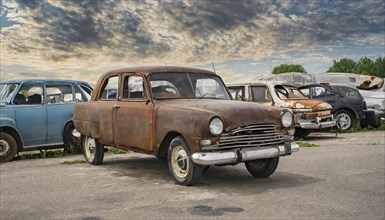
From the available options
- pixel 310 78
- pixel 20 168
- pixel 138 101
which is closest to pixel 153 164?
pixel 138 101

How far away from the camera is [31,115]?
10.3 metres

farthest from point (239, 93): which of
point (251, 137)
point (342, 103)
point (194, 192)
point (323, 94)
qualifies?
point (194, 192)

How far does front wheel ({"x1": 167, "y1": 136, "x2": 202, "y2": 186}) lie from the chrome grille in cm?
38

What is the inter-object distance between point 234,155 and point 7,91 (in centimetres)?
632

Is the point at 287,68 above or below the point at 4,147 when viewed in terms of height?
above

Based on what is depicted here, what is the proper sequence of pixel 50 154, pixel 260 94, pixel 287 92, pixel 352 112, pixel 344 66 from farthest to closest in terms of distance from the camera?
pixel 344 66 → pixel 352 112 → pixel 287 92 → pixel 260 94 → pixel 50 154

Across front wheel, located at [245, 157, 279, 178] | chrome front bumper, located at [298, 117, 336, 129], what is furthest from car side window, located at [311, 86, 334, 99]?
front wheel, located at [245, 157, 279, 178]

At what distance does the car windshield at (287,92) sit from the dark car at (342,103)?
1867mm

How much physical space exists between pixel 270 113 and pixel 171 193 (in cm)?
189

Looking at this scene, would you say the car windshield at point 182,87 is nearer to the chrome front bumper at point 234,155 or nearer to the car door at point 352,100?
the chrome front bumper at point 234,155

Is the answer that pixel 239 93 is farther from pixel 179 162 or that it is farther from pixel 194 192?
pixel 194 192

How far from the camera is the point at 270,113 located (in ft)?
22.1

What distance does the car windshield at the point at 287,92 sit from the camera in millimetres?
13844

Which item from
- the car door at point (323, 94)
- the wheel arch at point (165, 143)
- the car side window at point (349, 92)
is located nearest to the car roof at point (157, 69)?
the wheel arch at point (165, 143)
